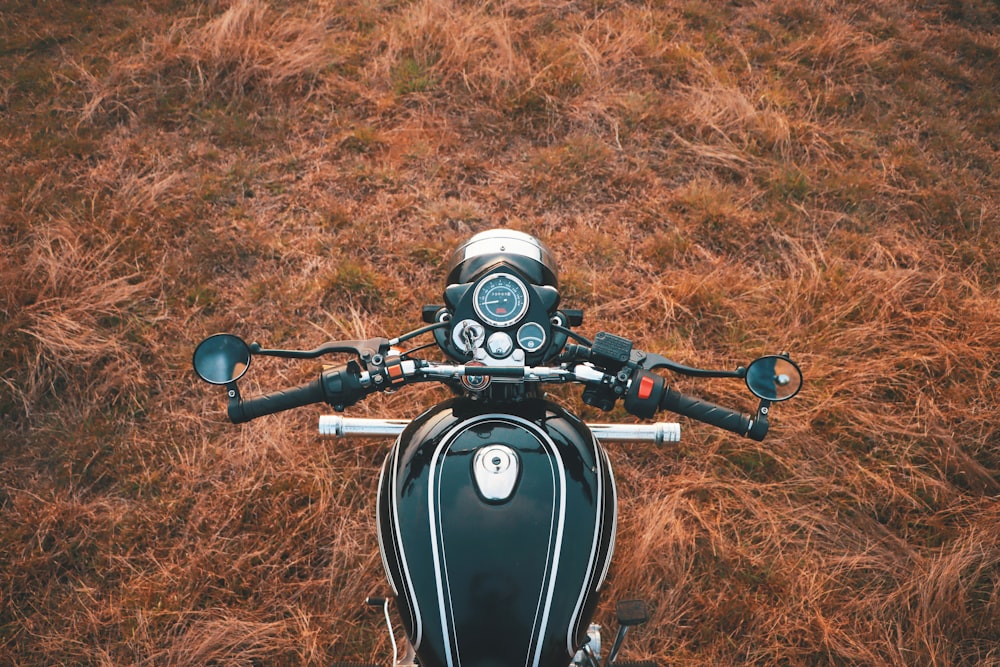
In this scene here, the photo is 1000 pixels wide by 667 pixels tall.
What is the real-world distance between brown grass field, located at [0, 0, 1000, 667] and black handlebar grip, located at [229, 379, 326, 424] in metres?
1.36

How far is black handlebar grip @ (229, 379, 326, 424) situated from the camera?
1.84 meters

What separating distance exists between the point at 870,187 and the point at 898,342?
104cm

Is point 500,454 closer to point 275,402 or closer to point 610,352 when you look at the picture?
point 610,352

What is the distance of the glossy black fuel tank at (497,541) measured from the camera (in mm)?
1541

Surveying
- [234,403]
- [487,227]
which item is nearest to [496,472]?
[234,403]

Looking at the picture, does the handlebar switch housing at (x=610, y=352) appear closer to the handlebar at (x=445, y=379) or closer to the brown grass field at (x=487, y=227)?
the handlebar at (x=445, y=379)

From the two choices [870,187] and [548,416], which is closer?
[548,416]

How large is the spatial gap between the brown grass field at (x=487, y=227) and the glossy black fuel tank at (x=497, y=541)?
4.66 feet

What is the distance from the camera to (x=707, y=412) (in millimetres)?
1839

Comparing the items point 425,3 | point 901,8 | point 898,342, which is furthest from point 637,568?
point 901,8

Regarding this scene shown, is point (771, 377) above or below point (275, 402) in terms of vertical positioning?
below

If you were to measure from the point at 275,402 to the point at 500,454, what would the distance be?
0.65m

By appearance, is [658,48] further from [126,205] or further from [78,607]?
[78,607]

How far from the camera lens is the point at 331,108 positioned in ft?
14.0
